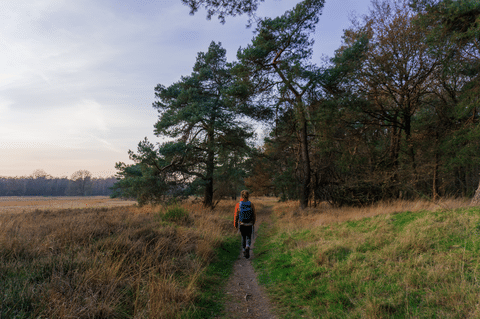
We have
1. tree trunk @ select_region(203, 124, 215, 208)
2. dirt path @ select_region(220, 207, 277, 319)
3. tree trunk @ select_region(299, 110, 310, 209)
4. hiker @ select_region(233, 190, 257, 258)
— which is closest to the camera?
dirt path @ select_region(220, 207, 277, 319)

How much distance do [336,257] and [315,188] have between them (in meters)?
12.9

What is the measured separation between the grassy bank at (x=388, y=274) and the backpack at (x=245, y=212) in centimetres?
125

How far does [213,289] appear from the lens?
201 inches

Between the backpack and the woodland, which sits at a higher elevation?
the woodland

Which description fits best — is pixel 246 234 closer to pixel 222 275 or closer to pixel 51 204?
pixel 222 275

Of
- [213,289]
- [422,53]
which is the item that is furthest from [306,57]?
[213,289]

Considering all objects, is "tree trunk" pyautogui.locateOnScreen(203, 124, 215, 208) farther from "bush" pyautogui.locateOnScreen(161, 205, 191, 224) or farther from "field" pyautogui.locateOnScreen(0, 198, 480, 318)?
"field" pyautogui.locateOnScreen(0, 198, 480, 318)

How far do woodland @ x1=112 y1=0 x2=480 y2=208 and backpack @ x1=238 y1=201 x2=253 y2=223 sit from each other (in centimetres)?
856

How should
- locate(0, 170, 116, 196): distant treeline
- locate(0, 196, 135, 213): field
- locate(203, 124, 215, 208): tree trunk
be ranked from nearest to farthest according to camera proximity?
1. locate(203, 124, 215, 208): tree trunk
2. locate(0, 196, 135, 213): field
3. locate(0, 170, 116, 196): distant treeline

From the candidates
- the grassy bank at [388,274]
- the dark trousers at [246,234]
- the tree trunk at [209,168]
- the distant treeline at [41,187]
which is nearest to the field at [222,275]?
the grassy bank at [388,274]

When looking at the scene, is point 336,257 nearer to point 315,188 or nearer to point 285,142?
point 315,188

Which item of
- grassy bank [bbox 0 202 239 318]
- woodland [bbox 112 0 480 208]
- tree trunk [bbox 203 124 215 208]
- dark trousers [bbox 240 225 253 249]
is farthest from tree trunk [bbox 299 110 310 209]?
grassy bank [bbox 0 202 239 318]

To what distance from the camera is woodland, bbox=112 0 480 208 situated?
524 inches

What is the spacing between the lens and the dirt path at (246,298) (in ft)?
13.4
